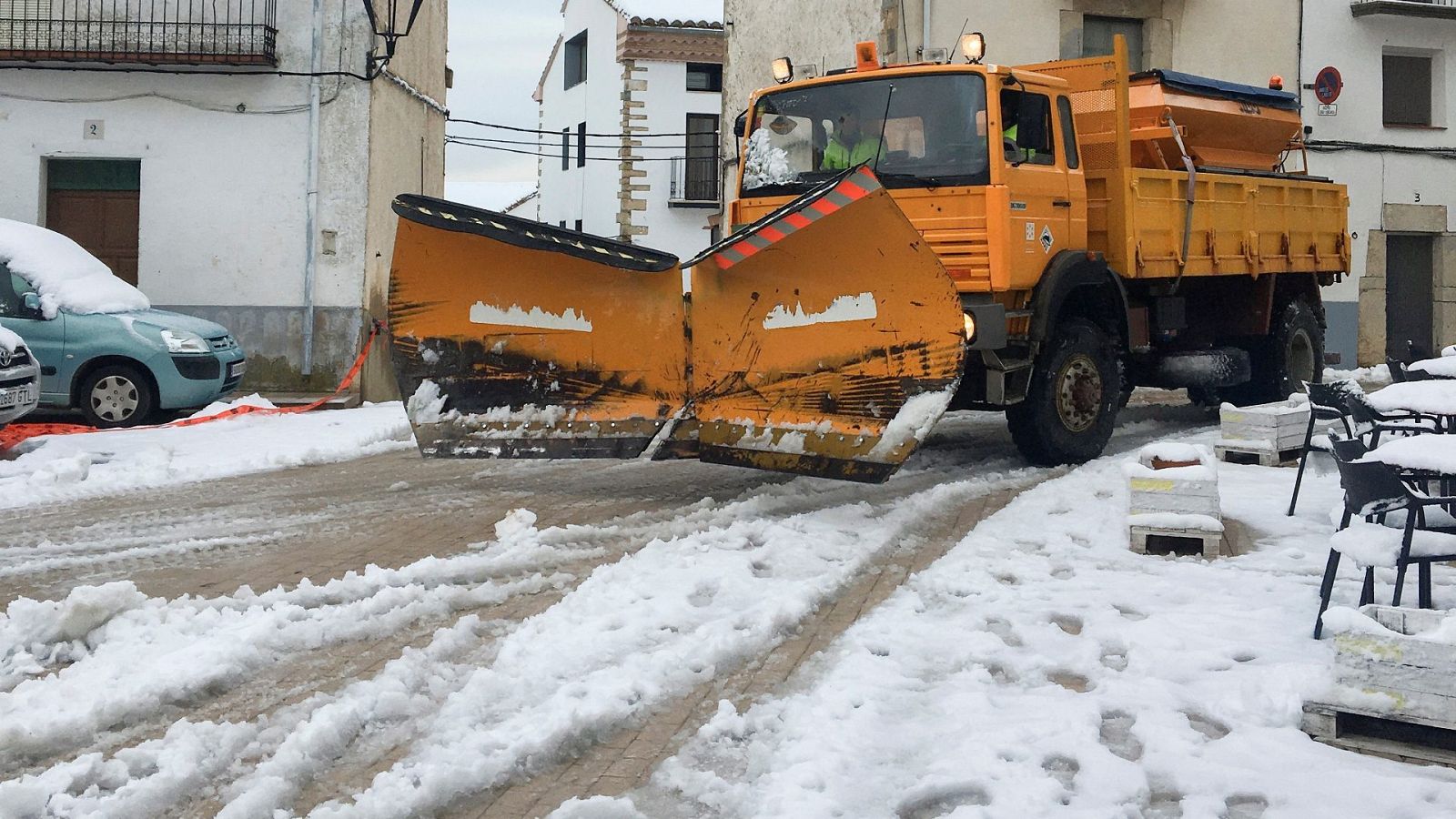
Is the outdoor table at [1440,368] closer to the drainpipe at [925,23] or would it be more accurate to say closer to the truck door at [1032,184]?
the truck door at [1032,184]

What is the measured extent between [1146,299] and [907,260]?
153 inches

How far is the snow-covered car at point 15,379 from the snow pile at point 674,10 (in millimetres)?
26844

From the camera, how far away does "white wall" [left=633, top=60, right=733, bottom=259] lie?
35.0 m

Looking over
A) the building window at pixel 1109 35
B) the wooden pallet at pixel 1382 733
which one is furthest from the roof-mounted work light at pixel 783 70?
the building window at pixel 1109 35

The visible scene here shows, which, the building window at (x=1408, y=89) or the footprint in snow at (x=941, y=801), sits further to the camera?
the building window at (x=1408, y=89)

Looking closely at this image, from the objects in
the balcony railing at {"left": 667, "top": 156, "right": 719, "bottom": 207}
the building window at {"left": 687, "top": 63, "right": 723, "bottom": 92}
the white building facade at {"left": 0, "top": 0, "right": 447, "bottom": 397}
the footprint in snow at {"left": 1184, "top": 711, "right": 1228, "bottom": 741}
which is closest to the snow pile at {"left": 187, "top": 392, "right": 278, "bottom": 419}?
the white building facade at {"left": 0, "top": 0, "right": 447, "bottom": 397}

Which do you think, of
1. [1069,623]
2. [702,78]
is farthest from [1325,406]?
[702,78]

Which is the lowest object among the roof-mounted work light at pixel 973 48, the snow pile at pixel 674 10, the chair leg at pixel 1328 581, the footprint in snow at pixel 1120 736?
the footprint in snow at pixel 1120 736

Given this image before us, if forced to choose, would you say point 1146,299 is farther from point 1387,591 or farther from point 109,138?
point 109,138

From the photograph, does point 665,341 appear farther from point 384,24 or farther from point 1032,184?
point 384,24

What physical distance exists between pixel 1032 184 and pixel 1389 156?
1499 cm

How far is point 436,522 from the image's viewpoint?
6.87 m

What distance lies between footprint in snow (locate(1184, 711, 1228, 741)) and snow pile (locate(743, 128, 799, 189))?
5230 millimetres

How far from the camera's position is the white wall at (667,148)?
115 ft
